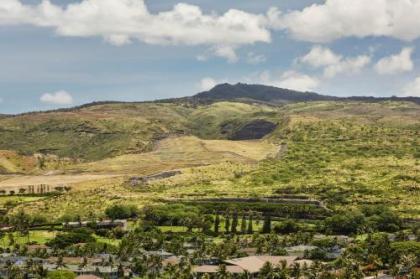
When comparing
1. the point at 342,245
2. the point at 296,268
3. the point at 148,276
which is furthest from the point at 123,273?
the point at 342,245

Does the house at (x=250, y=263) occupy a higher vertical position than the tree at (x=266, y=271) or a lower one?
lower

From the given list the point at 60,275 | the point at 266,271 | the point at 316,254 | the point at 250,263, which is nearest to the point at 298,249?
the point at 316,254

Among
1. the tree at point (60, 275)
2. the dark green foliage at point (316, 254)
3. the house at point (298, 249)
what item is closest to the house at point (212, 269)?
the dark green foliage at point (316, 254)

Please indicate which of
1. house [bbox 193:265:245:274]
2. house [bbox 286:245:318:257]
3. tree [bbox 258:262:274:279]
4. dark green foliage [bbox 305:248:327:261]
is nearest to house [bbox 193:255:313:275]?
house [bbox 193:265:245:274]

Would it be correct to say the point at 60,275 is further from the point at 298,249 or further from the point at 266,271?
the point at 298,249

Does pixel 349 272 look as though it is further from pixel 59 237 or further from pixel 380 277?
pixel 59 237

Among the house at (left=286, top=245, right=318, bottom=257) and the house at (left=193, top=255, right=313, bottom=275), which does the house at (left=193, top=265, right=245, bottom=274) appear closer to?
the house at (left=193, top=255, right=313, bottom=275)

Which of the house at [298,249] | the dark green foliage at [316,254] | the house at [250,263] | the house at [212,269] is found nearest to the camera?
the house at [212,269]

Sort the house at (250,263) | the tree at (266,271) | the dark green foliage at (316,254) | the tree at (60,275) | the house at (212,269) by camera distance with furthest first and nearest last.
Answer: the dark green foliage at (316,254), the house at (250,263), the house at (212,269), the tree at (266,271), the tree at (60,275)

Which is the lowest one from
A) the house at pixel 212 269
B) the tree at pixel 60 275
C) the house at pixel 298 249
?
the house at pixel 298 249

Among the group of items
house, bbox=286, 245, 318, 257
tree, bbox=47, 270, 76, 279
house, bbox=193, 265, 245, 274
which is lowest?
house, bbox=286, 245, 318, 257

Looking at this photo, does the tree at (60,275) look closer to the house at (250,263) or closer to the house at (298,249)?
the house at (250,263)
